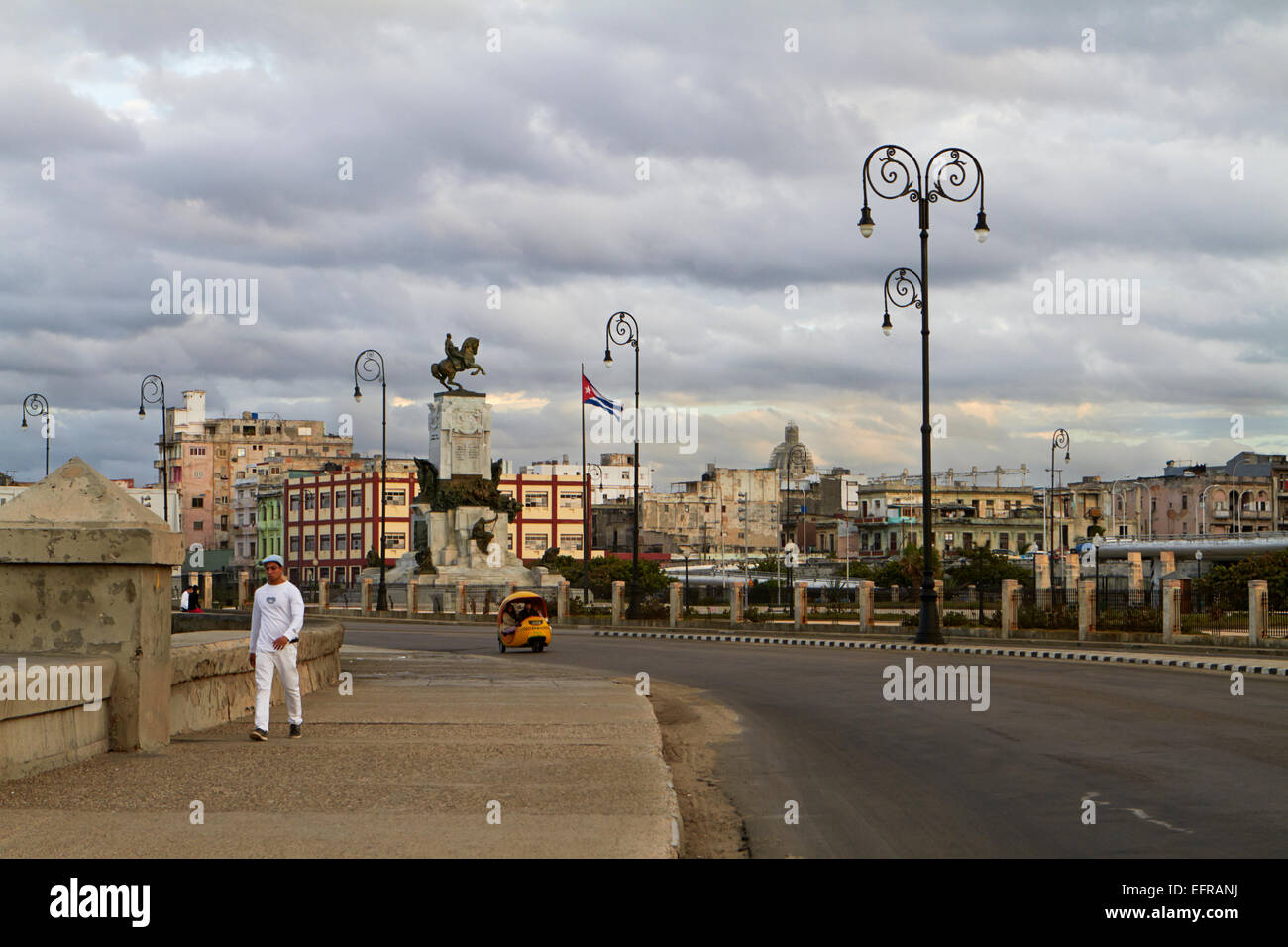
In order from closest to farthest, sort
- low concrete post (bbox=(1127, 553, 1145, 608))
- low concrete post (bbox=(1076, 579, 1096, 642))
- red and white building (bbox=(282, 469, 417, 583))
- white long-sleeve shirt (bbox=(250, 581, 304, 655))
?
white long-sleeve shirt (bbox=(250, 581, 304, 655)) → low concrete post (bbox=(1076, 579, 1096, 642)) → low concrete post (bbox=(1127, 553, 1145, 608)) → red and white building (bbox=(282, 469, 417, 583))

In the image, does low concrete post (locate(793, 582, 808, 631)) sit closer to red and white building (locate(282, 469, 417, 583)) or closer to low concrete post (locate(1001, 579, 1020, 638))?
low concrete post (locate(1001, 579, 1020, 638))

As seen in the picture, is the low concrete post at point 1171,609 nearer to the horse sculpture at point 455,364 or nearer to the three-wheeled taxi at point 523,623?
the three-wheeled taxi at point 523,623

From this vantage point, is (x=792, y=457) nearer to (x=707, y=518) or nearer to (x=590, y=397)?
(x=707, y=518)

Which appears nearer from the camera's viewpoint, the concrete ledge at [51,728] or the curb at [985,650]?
the concrete ledge at [51,728]

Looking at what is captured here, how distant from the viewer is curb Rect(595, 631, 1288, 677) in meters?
26.1

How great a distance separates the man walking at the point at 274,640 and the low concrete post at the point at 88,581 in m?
1.48

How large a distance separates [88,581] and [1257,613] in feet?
94.7

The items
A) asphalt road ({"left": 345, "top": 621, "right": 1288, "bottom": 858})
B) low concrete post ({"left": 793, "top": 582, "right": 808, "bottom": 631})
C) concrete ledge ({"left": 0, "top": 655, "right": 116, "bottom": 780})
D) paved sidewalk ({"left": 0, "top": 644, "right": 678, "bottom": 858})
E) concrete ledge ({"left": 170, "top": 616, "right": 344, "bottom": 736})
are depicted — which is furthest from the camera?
low concrete post ({"left": 793, "top": 582, "right": 808, "bottom": 631})

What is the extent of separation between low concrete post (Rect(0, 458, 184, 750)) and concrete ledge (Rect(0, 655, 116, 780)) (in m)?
0.15

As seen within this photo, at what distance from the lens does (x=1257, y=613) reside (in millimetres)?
32750

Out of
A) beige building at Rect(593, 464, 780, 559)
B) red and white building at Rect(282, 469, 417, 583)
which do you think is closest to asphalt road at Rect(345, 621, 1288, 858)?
red and white building at Rect(282, 469, 417, 583)

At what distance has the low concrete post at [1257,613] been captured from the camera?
107ft

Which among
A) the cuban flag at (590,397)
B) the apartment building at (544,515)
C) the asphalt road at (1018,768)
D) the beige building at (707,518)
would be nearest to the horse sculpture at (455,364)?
the cuban flag at (590,397)
